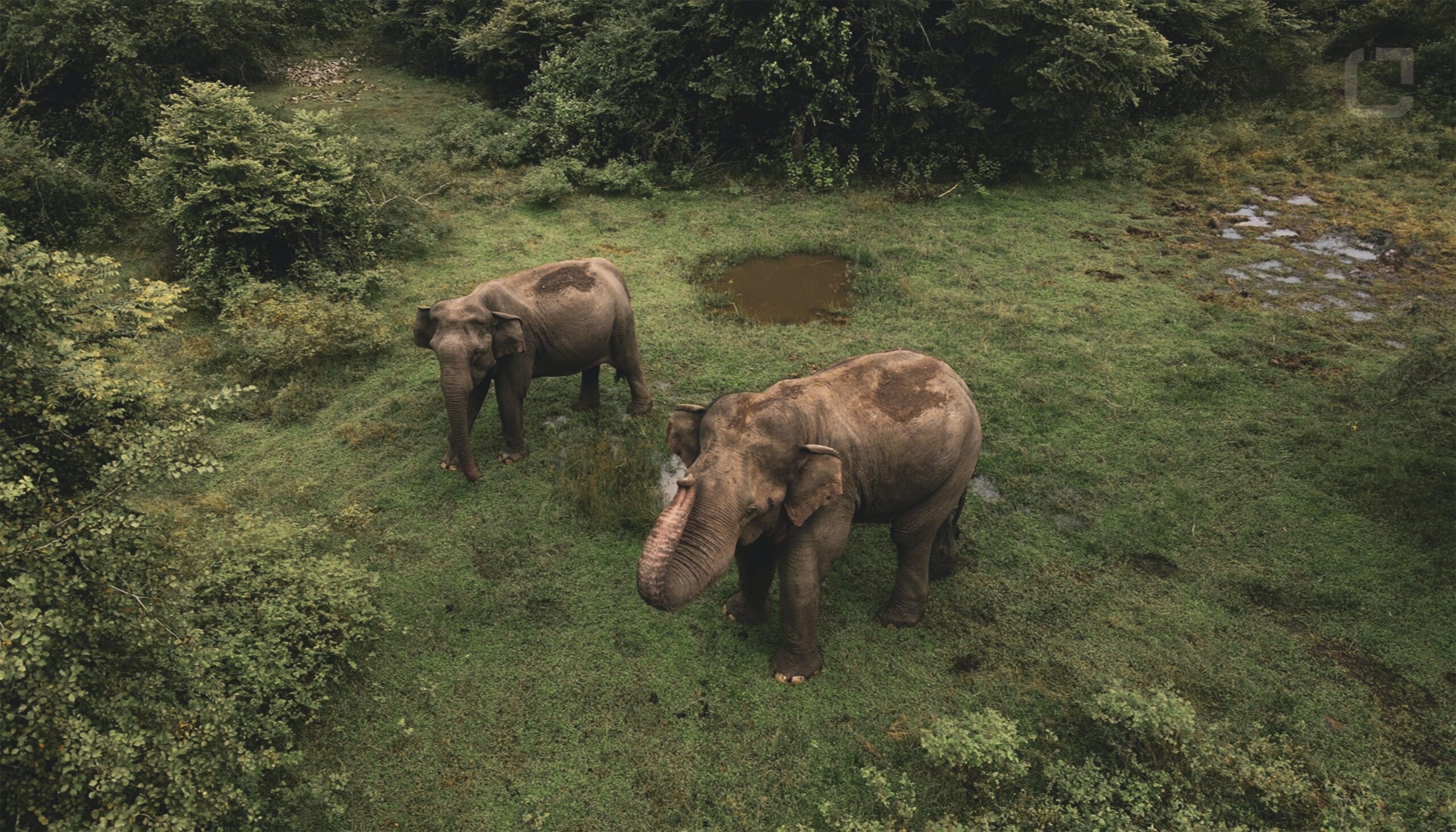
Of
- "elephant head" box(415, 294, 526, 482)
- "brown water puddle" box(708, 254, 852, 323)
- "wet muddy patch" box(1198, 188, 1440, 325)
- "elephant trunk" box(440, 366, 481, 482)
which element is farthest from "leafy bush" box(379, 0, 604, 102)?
"wet muddy patch" box(1198, 188, 1440, 325)

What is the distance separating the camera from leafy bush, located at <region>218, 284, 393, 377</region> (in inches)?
361

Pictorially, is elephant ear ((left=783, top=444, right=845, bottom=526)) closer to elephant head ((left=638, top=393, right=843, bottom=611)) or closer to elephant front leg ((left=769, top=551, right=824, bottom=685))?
elephant head ((left=638, top=393, right=843, bottom=611))

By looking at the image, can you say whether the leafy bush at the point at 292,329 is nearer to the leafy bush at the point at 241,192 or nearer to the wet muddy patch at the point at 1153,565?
the leafy bush at the point at 241,192

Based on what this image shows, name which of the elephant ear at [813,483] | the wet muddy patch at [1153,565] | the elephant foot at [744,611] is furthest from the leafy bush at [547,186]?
the wet muddy patch at [1153,565]

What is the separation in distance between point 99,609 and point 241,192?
8552 millimetres

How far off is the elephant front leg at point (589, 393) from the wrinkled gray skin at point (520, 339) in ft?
0.11

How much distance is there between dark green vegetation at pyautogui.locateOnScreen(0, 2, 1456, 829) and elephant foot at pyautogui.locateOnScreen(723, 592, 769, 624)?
0.10m

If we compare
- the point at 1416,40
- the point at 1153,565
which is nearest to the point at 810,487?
the point at 1153,565

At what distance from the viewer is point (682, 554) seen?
455cm

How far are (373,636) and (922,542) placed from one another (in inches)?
169

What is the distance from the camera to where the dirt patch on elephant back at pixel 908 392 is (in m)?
5.59

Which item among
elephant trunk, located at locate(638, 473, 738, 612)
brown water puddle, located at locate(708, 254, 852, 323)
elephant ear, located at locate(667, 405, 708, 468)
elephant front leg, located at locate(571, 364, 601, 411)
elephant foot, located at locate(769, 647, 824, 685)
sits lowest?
elephant foot, located at locate(769, 647, 824, 685)

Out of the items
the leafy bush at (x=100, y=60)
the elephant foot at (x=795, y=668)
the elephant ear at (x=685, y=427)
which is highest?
the leafy bush at (x=100, y=60)

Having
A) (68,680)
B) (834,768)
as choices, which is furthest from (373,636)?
(834,768)
